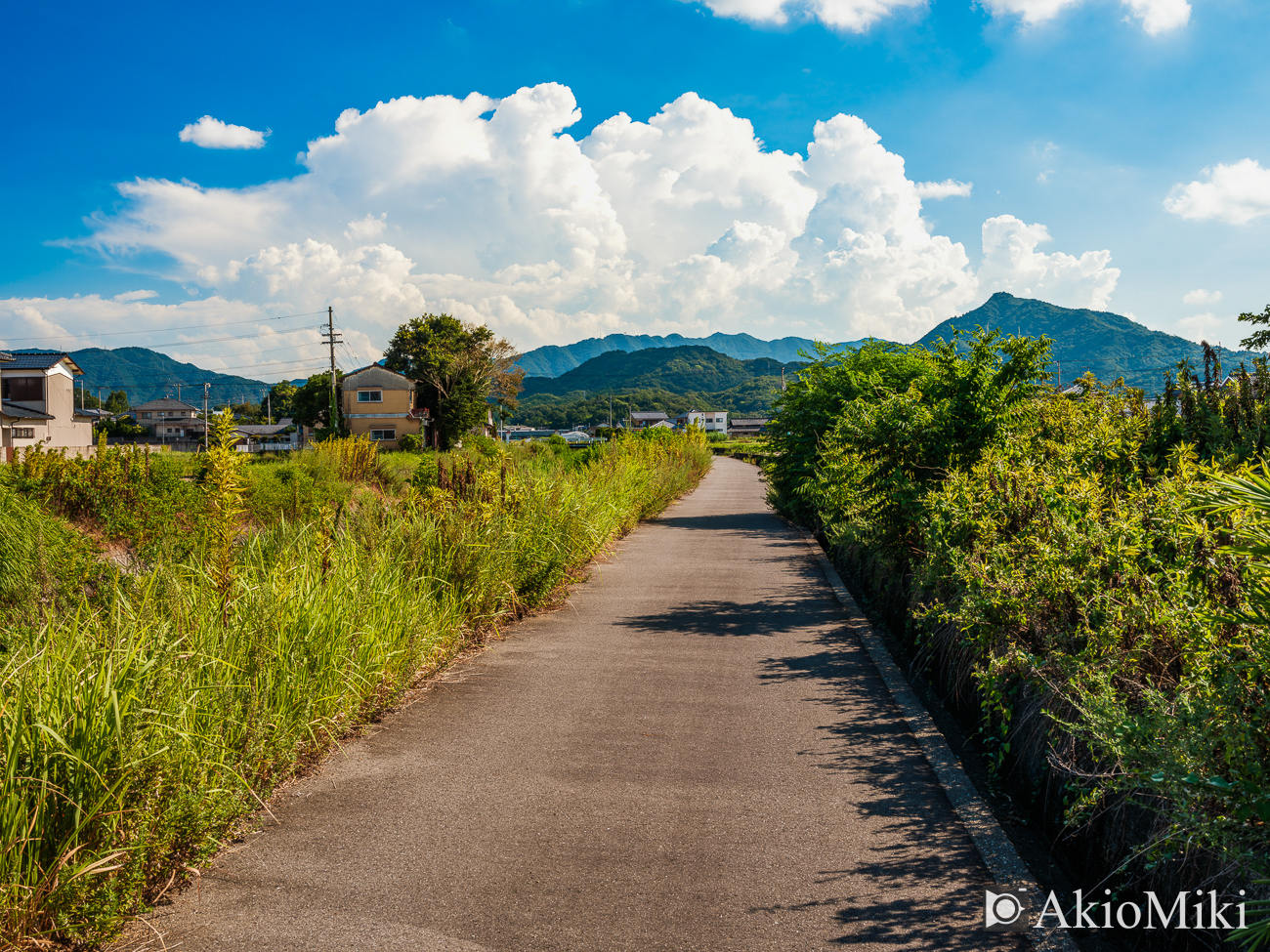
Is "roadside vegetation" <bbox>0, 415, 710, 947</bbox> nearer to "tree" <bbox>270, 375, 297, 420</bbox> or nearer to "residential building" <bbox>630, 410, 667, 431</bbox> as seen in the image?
"tree" <bbox>270, 375, 297, 420</bbox>

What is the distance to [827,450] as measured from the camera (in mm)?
13609

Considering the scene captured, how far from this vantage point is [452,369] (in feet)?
182

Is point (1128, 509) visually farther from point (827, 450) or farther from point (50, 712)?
point (827, 450)

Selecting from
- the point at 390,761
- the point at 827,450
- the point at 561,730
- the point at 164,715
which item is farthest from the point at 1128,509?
the point at 827,450

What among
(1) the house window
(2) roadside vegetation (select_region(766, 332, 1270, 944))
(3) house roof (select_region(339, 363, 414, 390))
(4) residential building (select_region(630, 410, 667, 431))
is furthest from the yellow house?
(4) residential building (select_region(630, 410, 667, 431))

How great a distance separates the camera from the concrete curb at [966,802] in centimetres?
303

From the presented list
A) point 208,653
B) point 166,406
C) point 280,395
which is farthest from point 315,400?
point 166,406

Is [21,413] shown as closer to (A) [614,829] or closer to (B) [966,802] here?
(A) [614,829]

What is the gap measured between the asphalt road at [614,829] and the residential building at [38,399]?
40.0 metres

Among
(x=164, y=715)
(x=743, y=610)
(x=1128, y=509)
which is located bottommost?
(x=743, y=610)

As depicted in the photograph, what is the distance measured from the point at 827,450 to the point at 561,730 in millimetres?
10003

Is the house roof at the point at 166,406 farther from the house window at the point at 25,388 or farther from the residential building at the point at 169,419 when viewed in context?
the house window at the point at 25,388

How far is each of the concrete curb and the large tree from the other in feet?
166

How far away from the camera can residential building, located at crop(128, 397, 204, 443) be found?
109 meters
